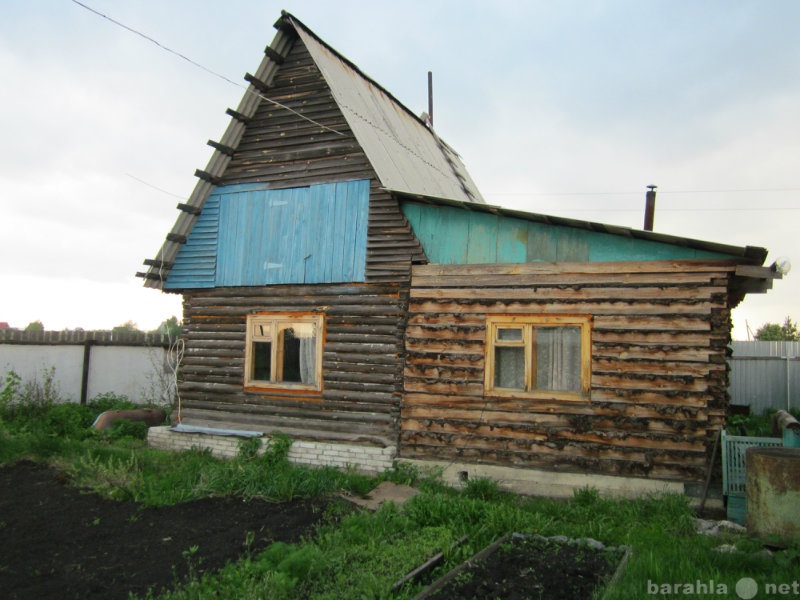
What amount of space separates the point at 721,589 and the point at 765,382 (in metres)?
17.2

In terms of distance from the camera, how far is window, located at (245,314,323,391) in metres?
11.4

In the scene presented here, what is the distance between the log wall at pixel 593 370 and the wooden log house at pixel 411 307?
26mm

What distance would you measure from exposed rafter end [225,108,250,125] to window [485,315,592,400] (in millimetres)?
6065

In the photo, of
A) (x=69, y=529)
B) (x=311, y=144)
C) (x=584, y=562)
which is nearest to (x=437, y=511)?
(x=584, y=562)

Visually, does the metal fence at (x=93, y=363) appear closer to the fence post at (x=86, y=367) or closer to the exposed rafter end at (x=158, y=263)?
the fence post at (x=86, y=367)

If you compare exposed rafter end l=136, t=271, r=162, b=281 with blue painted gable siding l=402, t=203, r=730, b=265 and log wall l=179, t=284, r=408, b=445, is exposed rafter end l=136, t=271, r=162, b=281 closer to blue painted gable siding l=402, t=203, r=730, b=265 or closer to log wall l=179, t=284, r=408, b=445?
log wall l=179, t=284, r=408, b=445

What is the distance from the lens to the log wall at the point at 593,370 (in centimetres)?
880

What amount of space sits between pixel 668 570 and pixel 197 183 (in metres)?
10.2

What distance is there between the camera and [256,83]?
1195cm

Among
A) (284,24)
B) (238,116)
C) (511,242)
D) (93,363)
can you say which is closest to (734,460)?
(511,242)

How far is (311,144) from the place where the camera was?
11.8m

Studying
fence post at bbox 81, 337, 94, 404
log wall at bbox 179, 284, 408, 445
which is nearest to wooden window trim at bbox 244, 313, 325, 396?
log wall at bbox 179, 284, 408, 445

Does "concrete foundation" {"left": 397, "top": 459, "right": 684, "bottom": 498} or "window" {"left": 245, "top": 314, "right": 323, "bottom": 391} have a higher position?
"window" {"left": 245, "top": 314, "right": 323, "bottom": 391}

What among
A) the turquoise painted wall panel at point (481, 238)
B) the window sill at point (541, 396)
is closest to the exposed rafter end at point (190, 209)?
the turquoise painted wall panel at point (481, 238)
